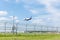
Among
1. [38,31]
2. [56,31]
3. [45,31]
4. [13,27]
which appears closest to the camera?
[13,27]

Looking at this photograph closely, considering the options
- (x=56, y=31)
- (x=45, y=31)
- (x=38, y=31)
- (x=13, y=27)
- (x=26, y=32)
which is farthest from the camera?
(x=56, y=31)

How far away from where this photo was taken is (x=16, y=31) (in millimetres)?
28047

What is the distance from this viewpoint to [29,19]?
1293 inches

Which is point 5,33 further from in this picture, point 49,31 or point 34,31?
point 49,31

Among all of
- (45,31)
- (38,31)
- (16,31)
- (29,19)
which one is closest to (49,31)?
(45,31)

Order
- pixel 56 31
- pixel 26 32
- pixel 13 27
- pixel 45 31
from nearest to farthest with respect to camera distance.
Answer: pixel 13 27
pixel 26 32
pixel 45 31
pixel 56 31

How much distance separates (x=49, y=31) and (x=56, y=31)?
2.80m

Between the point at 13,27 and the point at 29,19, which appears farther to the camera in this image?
the point at 29,19

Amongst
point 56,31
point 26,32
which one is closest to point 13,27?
point 26,32

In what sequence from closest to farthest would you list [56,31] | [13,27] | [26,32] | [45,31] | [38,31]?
[13,27]
[26,32]
[38,31]
[45,31]
[56,31]

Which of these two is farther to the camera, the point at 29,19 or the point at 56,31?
the point at 56,31

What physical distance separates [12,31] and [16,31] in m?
0.68

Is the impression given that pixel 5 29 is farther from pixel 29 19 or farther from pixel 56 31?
pixel 56 31

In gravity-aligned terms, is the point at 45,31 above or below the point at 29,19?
below
